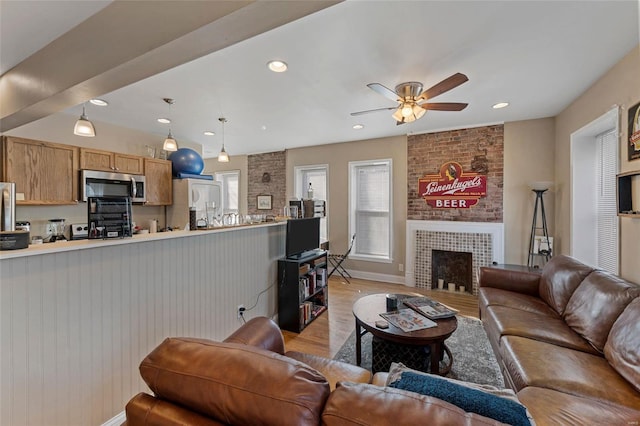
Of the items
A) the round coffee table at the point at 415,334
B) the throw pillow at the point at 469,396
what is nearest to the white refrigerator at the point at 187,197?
the round coffee table at the point at 415,334

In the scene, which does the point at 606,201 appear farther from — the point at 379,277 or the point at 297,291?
the point at 297,291

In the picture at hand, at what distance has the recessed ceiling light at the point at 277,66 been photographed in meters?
2.25

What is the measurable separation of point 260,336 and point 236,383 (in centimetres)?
72

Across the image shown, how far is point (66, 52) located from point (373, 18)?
85.8 inches

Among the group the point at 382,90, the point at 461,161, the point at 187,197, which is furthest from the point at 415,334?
the point at 187,197

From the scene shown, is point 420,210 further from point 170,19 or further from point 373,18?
point 170,19

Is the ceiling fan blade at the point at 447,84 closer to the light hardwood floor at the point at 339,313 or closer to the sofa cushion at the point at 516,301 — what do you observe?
the sofa cushion at the point at 516,301

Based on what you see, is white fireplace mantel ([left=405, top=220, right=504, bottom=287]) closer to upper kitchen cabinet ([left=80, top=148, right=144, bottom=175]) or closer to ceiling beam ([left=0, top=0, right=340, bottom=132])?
ceiling beam ([left=0, top=0, right=340, bottom=132])

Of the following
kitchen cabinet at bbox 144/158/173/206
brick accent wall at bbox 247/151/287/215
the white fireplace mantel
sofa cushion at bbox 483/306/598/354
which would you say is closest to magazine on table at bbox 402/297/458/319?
sofa cushion at bbox 483/306/598/354

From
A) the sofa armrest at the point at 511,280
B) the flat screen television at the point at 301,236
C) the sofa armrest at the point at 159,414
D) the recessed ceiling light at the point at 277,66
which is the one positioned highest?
the recessed ceiling light at the point at 277,66

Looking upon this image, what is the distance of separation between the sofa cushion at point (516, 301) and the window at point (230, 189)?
18.2 ft

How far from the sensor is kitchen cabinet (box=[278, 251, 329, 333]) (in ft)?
9.85

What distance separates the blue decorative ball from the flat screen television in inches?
91.0

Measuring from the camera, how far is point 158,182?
4293 millimetres
